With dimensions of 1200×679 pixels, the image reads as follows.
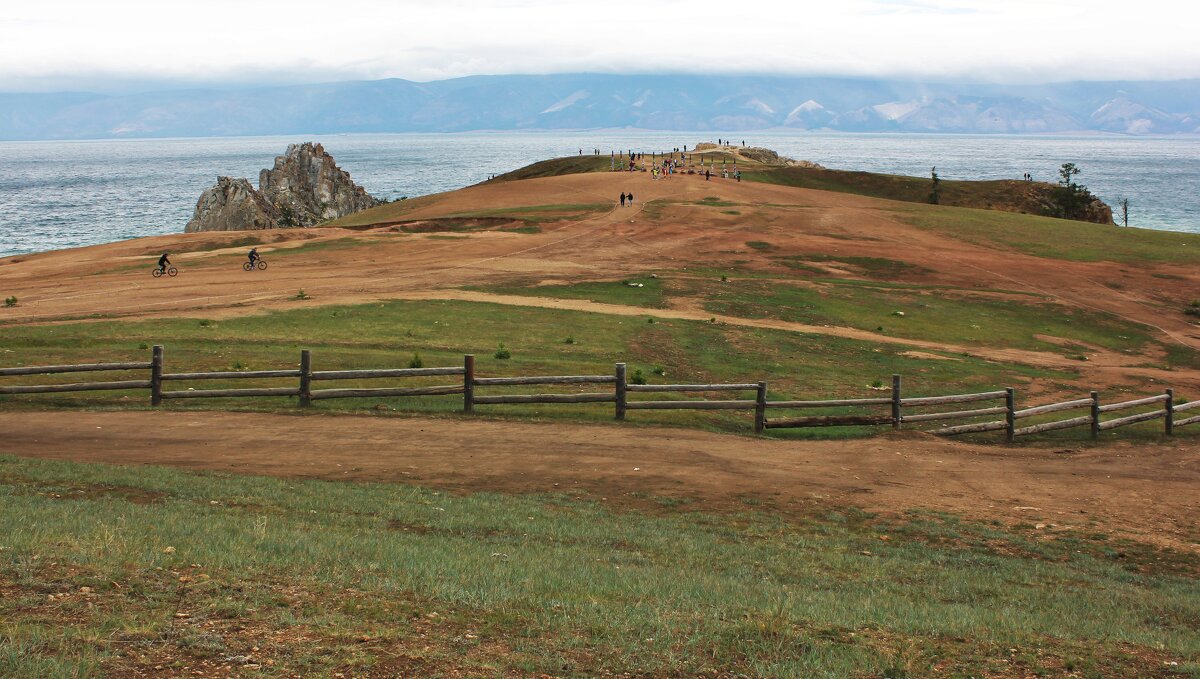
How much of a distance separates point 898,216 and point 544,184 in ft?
98.0

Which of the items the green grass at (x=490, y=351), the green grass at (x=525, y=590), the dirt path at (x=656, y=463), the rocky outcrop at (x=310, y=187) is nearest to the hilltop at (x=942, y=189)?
the rocky outcrop at (x=310, y=187)

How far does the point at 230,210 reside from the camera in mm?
100938

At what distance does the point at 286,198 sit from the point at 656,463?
108866 millimetres

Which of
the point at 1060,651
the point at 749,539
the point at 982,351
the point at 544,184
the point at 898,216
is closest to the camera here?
the point at 1060,651

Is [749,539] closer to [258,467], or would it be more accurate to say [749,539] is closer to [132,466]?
[258,467]

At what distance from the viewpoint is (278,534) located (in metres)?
13.8

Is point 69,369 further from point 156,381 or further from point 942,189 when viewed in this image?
point 942,189

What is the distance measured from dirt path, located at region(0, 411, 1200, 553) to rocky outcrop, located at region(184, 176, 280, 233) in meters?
79.5

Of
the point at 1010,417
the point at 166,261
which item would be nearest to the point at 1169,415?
the point at 1010,417

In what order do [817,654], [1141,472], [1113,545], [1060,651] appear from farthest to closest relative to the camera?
1. [1141,472]
2. [1113,545]
3. [1060,651]
4. [817,654]

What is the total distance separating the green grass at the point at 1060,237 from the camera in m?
64.3

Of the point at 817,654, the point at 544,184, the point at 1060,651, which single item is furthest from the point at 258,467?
the point at 544,184

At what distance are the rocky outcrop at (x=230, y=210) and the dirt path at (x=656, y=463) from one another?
261 ft

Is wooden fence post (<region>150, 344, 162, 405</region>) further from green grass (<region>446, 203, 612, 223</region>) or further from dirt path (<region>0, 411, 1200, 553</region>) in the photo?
green grass (<region>446, 203, 612, 223</region>)
